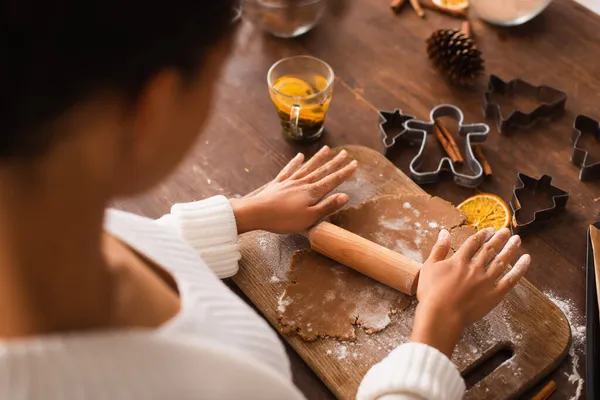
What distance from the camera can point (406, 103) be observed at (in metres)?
1.25

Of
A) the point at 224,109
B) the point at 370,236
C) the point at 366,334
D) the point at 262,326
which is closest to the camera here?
the point at 262,326

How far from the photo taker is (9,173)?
41 centimetres

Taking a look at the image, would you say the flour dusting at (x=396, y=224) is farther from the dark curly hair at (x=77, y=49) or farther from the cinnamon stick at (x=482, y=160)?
the dark curly hair at (x=77, y=49)

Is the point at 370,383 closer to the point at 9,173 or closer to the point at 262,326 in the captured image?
the point at 262,326

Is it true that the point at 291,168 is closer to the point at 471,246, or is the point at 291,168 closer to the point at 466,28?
the point at 471,246

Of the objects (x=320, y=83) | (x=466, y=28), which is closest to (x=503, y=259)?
(x=320, y=83)

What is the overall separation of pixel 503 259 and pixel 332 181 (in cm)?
28

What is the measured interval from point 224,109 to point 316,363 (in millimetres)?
557

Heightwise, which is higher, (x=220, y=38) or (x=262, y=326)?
(x=220, y=38)

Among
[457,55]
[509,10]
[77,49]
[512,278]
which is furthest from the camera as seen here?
[509,10]

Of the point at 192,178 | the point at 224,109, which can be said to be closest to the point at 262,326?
the point at 192,178

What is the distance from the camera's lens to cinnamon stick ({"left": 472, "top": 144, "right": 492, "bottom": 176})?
3.65ft

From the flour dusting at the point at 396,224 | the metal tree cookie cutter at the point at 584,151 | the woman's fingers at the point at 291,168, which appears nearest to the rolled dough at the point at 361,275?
the flour dusting at the point at 396,224

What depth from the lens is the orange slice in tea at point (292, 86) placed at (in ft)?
3.87
